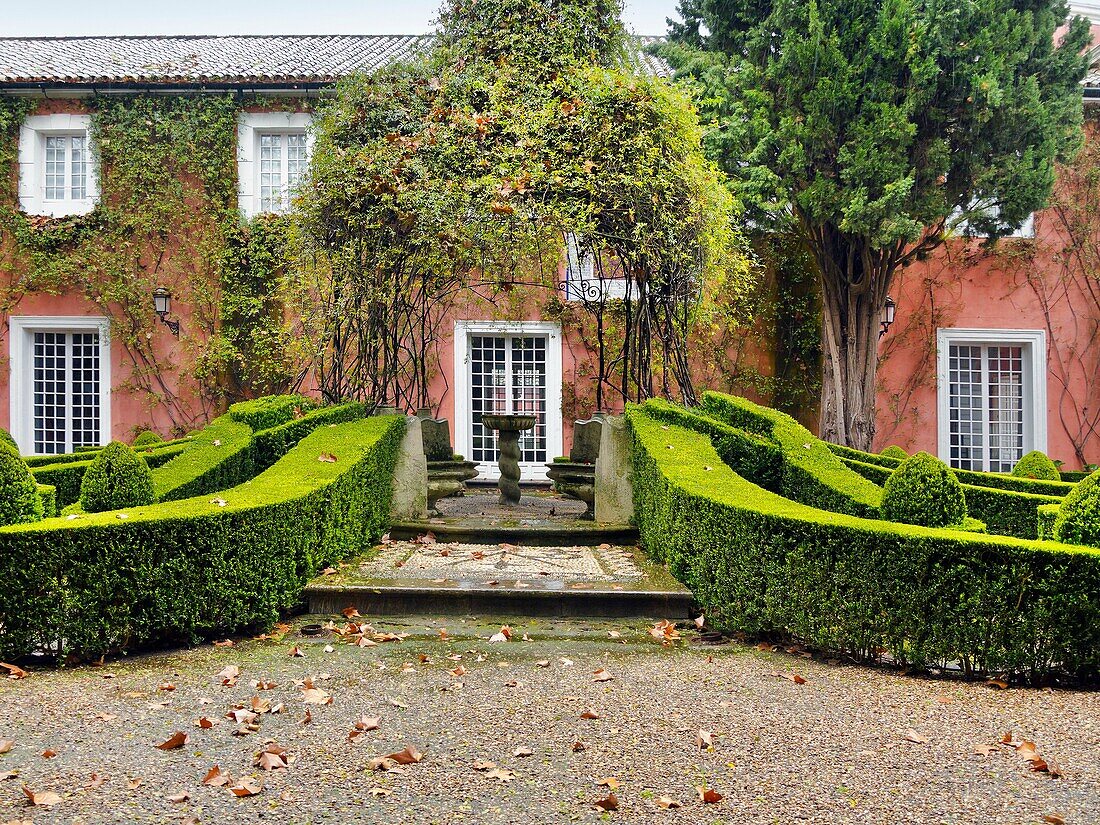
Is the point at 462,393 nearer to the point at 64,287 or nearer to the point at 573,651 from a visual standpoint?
the point at 64,287

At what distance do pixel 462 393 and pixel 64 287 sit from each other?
276 inches

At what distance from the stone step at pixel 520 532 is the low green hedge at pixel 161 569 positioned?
1.88m

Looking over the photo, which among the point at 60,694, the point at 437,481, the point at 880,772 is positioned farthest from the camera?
the point at 437,481

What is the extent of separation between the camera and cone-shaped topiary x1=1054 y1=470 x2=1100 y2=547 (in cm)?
553

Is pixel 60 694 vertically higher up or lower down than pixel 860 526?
lower down

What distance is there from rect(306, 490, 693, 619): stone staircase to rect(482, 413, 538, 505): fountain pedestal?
1.42 metres

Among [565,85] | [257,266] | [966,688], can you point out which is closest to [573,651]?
[966,688]

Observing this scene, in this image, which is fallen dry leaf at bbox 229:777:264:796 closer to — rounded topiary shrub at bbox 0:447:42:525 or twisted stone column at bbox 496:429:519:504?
rounded topiary shrub at bbox 0:447:42:525

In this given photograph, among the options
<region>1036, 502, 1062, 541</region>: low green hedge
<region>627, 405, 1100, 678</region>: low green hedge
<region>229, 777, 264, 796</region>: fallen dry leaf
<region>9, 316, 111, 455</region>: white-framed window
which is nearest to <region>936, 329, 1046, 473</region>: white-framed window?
<region>1036, 502, 1062, 541</region>: low green hedge

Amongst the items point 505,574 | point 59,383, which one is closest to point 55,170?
point 59,383

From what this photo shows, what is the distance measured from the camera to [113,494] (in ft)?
22.8

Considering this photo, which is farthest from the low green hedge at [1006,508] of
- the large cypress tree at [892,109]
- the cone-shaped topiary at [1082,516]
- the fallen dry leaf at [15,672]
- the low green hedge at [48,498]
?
the fallen dry leaf at [15,672]

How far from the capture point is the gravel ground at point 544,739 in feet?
11.0

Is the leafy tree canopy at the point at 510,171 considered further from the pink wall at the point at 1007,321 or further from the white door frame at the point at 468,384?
the pink wall at the point at 1007,321
